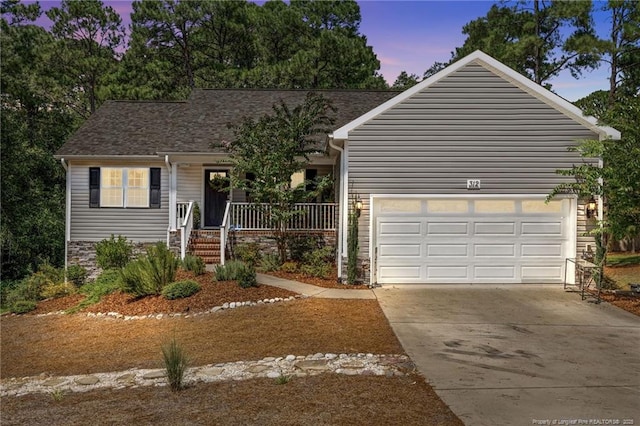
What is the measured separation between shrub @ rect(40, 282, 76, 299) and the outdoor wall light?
531 inches

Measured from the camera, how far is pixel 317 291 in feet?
38.6

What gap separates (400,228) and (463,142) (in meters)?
2.64

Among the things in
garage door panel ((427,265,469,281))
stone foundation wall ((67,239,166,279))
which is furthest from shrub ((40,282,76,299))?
garage door panel ((427,265,469,281))

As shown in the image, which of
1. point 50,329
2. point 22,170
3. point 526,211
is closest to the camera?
point 50,329

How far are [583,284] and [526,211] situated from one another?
2152mm

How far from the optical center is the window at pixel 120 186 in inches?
671

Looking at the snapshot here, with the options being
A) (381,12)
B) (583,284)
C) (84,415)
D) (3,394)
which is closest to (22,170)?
(381,12)

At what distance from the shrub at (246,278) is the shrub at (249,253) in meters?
2.91

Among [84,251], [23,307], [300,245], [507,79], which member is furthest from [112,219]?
[507,79]

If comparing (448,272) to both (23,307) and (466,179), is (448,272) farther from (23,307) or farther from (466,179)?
(23,307)

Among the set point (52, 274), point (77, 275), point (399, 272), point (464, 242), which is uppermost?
point (464, 242)

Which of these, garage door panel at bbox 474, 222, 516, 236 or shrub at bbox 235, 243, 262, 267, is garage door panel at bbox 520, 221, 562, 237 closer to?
garage door panel at bbox 474, 222, 516, 236

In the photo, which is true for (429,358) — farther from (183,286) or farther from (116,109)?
(116,109)

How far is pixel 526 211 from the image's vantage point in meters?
12.9
